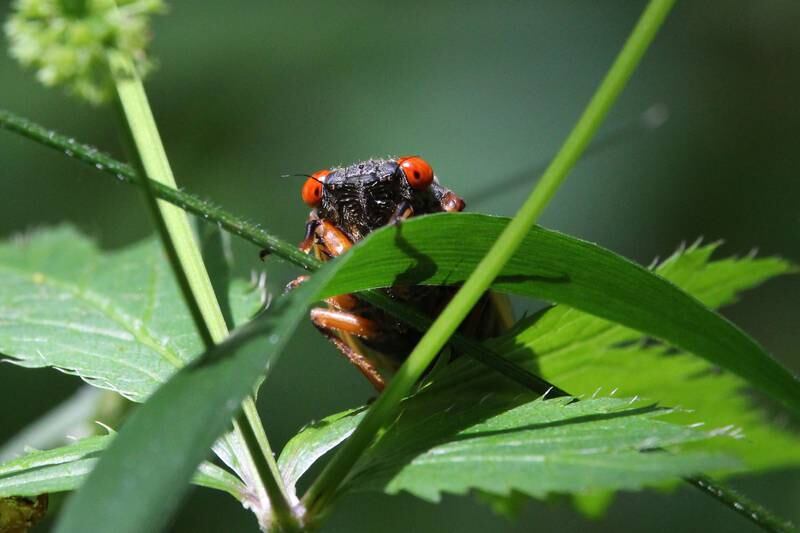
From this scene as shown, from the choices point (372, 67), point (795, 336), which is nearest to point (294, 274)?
point (372, 67)

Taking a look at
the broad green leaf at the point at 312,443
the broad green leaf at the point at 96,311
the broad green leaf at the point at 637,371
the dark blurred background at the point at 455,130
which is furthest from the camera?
the dark blurred background at the point at 455,130

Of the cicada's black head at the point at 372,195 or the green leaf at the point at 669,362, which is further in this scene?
the cicada's black head at the point at 372,195

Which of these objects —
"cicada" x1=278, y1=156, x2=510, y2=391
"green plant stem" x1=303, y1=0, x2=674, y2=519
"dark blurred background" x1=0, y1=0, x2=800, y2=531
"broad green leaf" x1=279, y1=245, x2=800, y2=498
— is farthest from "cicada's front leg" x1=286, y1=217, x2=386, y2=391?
"dark blurred background" x1=0, y1=0, x2=800, y2=531

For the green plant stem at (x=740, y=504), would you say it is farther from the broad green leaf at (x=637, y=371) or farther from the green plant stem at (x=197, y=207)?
the broad green leaf at (x=637, y=371)

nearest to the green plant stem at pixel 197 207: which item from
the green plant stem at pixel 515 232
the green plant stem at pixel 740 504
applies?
the green plant stem at pixel 740 504

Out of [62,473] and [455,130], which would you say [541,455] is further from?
[455,130]

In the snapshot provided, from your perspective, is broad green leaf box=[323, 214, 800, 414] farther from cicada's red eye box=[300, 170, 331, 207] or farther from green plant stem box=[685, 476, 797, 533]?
cicada's red eye box=[300, 170, 331, 207]

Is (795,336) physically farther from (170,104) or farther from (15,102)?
(15,102)

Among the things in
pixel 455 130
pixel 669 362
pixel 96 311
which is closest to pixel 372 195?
pixel 96 311
